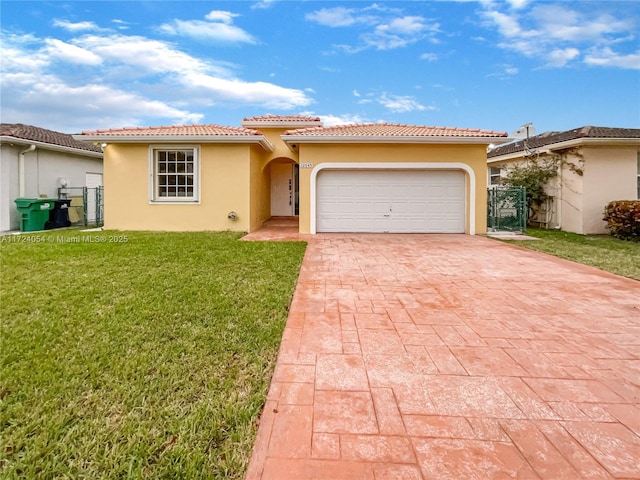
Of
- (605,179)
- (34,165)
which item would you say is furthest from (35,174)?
(605,179)

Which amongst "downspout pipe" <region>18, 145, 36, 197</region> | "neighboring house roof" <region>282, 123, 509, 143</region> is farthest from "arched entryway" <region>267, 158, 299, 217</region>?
"downspout pipe" <region>18, 145, 36, 197</region>

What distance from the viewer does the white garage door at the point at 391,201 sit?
13195mm

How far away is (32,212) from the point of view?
1412 cm

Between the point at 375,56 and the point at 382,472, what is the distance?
18529 mm

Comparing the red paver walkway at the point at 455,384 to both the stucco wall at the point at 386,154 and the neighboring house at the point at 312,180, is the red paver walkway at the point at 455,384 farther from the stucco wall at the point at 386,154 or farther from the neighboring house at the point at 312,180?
the stucco wall at the point at 386,154

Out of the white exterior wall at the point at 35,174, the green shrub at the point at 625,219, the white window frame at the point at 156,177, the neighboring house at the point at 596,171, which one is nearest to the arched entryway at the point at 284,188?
the white window frame at the point at 156,177

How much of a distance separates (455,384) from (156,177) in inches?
521

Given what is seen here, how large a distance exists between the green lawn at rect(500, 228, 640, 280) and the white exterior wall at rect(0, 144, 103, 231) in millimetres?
18658

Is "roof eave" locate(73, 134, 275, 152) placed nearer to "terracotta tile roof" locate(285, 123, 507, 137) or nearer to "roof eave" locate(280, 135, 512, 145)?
"roof eave" locate(280, 135, 512, 145)

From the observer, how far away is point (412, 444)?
2.24 metres

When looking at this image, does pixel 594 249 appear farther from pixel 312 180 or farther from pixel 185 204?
pixel 185 204

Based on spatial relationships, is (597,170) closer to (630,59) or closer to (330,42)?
(630,59)

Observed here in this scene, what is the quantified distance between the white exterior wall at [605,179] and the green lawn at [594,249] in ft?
3.51

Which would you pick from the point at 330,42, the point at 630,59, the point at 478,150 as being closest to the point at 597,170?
the point at 478,150
